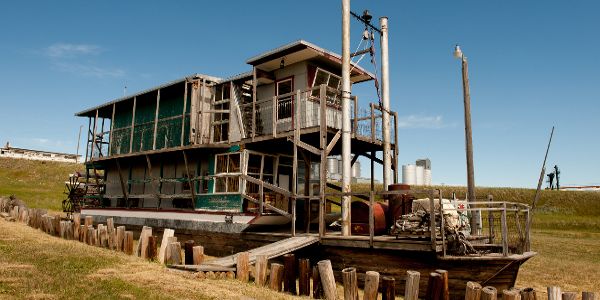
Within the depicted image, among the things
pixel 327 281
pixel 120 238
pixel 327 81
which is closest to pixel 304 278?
pixel 327 281

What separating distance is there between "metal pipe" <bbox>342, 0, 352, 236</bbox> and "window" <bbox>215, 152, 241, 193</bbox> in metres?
5.05

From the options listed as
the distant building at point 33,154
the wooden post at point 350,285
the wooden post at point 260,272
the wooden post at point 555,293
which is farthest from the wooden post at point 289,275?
the distant building at point 33,154

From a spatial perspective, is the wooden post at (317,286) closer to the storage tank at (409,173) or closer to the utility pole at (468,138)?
the utility pole at (468,138)

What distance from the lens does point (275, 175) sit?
19062 mm

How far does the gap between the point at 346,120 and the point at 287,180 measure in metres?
6.28

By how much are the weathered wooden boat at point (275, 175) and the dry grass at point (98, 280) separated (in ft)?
12.8

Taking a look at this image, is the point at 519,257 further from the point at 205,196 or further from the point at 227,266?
the point at 205,196

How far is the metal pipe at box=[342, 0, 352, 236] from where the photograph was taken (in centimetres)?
1405

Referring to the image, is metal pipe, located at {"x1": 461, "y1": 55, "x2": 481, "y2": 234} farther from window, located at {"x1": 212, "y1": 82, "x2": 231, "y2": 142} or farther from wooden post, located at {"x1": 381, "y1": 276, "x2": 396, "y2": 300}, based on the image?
window, located at {"x1": 212, "y1": 82, "x2": 231, "y2": 142}

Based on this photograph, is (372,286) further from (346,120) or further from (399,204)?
(346,120)

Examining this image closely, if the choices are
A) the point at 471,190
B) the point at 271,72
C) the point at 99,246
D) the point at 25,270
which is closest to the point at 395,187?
the point at 471,190

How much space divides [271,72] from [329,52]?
2963mm

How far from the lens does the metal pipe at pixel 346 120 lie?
14047mm

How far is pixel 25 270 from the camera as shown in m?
9.99
